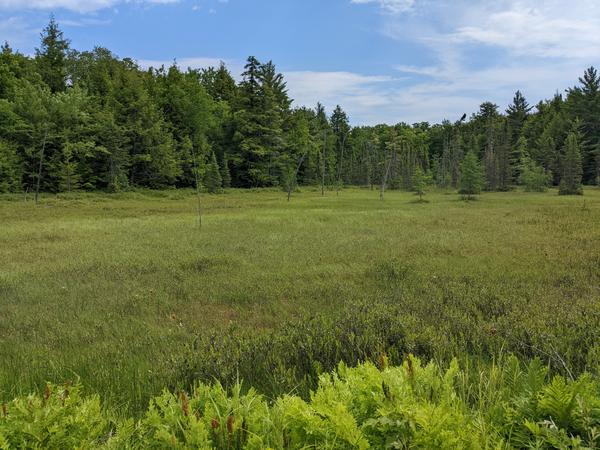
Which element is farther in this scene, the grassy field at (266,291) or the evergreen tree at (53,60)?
the evergreen tree at (53,60)

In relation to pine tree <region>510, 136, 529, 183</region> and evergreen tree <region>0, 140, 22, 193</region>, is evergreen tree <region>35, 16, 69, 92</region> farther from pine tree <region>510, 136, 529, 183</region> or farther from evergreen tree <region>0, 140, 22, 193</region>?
pine tree <region>510, 136, 529, 183</region>

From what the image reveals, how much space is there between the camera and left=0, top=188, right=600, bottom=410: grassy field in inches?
181

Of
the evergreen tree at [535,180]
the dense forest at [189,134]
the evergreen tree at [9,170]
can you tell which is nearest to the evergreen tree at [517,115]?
the dense forest at [189,134]

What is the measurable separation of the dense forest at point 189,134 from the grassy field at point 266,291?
26994mm

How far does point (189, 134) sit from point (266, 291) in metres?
60.5

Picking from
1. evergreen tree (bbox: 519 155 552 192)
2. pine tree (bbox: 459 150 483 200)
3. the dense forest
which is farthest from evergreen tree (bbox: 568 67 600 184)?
pine tree (bbox: 459 150 483 200)

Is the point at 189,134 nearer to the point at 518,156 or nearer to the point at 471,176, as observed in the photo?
the point at 471,176

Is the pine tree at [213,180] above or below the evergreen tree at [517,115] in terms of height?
below

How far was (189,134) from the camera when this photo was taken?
215ft

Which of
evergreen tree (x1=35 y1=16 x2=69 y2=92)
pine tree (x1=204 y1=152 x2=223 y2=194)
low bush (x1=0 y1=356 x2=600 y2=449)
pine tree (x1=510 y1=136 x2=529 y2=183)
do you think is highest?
evergreen tree (x1=35 y1=16 x2=69 y2=92)

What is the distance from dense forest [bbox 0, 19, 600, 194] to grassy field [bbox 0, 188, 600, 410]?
88.6ft

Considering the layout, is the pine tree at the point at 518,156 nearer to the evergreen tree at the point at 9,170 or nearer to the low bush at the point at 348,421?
the evergreen tree at the point at 9,170

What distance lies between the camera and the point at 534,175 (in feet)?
178

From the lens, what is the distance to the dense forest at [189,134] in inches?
1873
